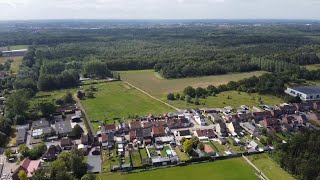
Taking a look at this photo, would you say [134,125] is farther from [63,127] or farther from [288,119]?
[288,119]

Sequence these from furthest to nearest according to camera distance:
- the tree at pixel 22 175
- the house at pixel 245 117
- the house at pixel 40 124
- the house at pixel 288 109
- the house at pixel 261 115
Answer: the house at pixel 288 109, the house at pixel 261 115, the house at pixel 245 117, the house at pixel 40 124, the tree at pixel 22 175

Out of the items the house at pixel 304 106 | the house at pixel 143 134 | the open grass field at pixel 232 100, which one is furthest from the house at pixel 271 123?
the house at pixel 143 134

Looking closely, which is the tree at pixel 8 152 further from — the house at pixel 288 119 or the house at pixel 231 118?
the house at pixel 288 119

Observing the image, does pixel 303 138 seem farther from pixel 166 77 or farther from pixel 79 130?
pixel 166 77

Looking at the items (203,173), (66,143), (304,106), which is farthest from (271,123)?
(66,143)

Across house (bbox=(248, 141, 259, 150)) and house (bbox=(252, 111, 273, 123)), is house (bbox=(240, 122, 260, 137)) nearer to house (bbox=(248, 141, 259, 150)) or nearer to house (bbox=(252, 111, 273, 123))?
house (bbox=(252, 111, 273, 123))

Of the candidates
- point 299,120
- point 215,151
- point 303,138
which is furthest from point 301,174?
point 299,120

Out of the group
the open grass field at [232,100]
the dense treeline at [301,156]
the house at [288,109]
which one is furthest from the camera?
the open grass field at [232,100]
